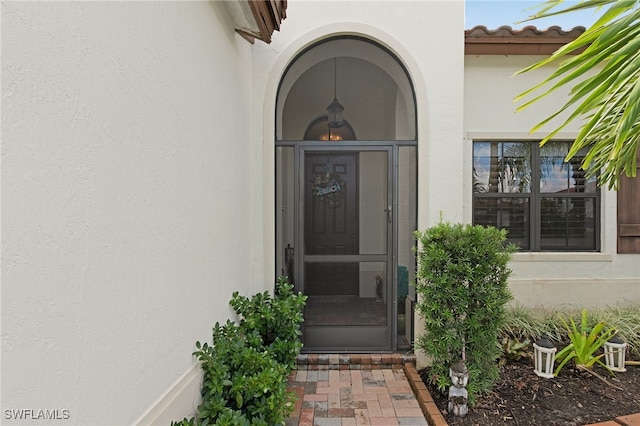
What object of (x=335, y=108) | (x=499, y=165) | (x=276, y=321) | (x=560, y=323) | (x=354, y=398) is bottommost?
(x=354, y=398)

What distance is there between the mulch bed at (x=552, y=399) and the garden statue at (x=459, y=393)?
0.20 ft

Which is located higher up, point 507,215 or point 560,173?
point 560,173

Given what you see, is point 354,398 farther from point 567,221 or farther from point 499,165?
point 567,221

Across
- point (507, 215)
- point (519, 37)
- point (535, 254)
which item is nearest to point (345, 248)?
point (507, 215)

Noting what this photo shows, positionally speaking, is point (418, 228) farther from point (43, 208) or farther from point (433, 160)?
point (43, 208)

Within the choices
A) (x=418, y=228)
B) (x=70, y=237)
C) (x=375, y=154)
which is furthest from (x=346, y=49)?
(x=70, y=237)

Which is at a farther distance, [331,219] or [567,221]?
[567,221]

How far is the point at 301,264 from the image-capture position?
176 inches

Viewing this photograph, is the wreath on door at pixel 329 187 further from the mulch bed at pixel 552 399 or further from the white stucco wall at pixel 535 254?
the mulch bed at pixel 552 399

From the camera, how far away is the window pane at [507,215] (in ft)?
17.1

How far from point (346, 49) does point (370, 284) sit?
330cm

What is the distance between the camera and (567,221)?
525 cm

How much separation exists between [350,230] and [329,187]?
2.16 ft

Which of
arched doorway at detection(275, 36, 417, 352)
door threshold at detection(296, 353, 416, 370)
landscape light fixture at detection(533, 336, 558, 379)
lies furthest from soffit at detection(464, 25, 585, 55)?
door threshold at detection(296, 353, 416, 370)
